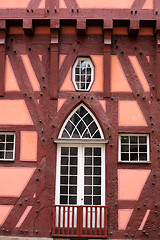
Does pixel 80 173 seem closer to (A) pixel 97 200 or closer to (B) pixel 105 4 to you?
(A) pixel 97 200

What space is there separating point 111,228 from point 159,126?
3.14 meters

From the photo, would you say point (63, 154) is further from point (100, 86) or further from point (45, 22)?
point (45, 22)

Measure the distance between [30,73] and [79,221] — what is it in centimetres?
443

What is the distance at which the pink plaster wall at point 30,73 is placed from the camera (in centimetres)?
1231

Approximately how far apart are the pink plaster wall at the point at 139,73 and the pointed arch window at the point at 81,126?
5.69 feet

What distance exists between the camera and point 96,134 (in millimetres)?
12164

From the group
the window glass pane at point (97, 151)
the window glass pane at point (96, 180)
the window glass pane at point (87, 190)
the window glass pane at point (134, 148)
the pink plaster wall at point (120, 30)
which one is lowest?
the window glass pane at point (87, 190)

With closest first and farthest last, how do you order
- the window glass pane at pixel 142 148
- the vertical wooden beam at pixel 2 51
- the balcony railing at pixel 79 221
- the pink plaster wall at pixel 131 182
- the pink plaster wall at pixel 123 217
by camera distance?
the balcony railing at pixel 79 221, the pink plaster wall at pixel 123 217, the pink plaster wall at pixel 131 182, the window glass pane at pixel 142 148, the vertical wooden beam at pixel 2 51

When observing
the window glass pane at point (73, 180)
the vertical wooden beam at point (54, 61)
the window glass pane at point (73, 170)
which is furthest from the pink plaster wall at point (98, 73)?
the window glass pane at point (73, 180)

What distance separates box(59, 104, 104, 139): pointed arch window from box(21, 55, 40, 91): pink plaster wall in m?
1.32

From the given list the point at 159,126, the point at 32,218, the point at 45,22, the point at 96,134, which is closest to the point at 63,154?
the point at 96,134

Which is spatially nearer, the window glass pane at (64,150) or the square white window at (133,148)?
the square white window at (133,148)

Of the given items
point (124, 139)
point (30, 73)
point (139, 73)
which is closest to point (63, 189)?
→ point (124, 139)

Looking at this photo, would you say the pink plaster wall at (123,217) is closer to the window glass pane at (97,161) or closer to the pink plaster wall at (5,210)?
the window glass pane at (97,161)
